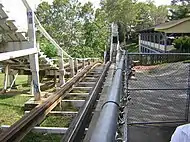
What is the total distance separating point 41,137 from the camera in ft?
16.5

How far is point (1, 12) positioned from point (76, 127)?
422 centimetres

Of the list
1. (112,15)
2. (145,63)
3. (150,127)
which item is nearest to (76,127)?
(150,127)

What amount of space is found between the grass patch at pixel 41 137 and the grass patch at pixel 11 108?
1500 mm

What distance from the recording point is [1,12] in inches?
279

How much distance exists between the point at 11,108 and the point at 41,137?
9.89 ft

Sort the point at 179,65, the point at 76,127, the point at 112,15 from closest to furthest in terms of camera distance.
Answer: the point at 76,127
the point at 179,65
the point at 112,15

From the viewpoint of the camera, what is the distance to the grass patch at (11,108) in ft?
21.8

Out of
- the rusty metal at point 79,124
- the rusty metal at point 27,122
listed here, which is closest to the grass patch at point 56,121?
the rusty metal at point 27,122

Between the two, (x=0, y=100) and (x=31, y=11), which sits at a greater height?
(x=31, y=11)

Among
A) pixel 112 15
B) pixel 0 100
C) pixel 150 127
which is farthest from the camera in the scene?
pixel 112 15

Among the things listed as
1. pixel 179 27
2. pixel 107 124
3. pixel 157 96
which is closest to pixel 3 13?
pixel 157 96

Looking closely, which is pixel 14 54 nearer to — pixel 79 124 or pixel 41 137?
pixel 41 137

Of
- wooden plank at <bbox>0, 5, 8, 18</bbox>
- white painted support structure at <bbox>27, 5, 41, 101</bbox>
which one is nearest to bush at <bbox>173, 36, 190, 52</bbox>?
white painted support structure at <bbox>27, 5, 41, 101</bbox>

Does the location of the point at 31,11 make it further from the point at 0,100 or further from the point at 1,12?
the point at 0,100
